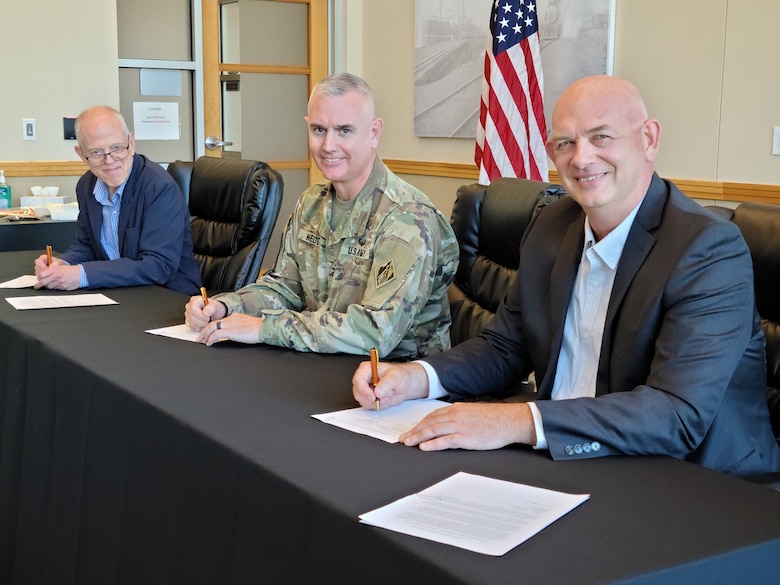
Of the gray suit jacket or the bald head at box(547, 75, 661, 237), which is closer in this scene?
the gray suit jacket

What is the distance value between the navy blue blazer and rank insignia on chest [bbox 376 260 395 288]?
1.16 metres

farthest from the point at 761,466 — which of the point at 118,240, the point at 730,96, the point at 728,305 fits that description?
the point at 730,96

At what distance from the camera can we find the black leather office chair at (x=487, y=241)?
2.55m

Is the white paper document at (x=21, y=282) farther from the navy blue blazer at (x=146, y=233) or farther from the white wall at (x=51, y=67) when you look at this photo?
the white wall at (x=51, y=67)

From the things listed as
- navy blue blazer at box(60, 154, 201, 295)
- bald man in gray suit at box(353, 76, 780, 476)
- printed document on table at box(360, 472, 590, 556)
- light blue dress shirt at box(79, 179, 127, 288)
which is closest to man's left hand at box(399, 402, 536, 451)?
bald man in gray suit at box(353, 76, 780, 476)

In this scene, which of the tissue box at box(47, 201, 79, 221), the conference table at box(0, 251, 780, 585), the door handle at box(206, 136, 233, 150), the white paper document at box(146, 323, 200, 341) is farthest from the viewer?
the door handle at box(206, 136, 233, 150)

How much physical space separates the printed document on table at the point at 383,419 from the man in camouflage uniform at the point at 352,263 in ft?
1.38

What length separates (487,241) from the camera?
2.68m

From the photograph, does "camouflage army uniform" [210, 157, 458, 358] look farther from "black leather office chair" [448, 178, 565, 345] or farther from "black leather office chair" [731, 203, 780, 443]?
"black leather office chair" [731, 203, 780, 443]

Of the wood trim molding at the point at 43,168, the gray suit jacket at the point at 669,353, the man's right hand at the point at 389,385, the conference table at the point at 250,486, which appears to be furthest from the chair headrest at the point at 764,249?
the wood trim molding at the point at 43,168

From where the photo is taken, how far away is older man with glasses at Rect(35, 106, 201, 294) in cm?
318

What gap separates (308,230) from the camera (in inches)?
97.5

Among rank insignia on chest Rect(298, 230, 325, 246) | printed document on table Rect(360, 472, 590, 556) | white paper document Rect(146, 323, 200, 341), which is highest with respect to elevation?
rank insignia on chest Rect(298, 230, 325, 246)

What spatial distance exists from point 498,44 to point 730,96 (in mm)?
1168
